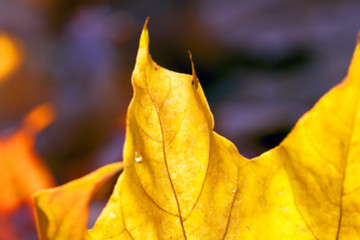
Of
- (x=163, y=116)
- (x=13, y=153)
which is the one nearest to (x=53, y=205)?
(x=163, y=116)

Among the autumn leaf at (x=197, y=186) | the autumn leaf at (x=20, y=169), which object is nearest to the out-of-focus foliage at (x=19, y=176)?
the autumn leaf at (x=20, y=169)

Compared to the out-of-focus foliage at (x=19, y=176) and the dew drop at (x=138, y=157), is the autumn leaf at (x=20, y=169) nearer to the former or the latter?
the out-of-focus foliage at (x=19, y=176)

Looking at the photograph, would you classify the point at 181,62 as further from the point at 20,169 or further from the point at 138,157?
the point at 138,157

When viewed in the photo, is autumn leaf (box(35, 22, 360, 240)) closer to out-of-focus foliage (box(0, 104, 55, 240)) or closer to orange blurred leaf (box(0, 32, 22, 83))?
out-of-focus foliage (box(0, 104, 55, 240))

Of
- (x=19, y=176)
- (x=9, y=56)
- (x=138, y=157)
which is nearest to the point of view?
(x=138, y=157)

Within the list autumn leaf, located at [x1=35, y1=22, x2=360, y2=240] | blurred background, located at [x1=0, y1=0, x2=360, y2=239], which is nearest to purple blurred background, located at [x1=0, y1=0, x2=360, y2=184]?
blurred background, located at [x1=0, y1=0, x2=360, y2=239]

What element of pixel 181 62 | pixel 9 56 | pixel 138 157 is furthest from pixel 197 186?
pixel 9 56
